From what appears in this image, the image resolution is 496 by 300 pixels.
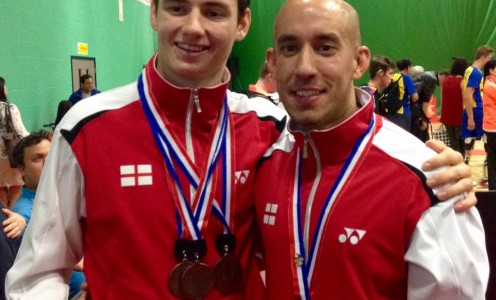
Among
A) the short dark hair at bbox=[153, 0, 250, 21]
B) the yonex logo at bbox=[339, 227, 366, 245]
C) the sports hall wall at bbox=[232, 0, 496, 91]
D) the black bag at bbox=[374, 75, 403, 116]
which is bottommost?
the yonex logo at bbox=[339, 227, 366, 245]

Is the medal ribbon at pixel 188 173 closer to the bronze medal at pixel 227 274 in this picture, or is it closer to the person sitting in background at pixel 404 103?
the bronze medal at pixel 227 274

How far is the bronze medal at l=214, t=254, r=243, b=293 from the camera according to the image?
64.9 inches

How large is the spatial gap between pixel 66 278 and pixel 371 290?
0.87 meters

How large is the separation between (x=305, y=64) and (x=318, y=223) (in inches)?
16.8

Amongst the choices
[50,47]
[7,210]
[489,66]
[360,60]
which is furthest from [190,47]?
[50,47]

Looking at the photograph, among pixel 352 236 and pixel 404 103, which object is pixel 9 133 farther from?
pixel 404 103

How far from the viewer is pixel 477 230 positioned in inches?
59.6

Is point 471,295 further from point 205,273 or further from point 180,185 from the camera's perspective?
point 180,185

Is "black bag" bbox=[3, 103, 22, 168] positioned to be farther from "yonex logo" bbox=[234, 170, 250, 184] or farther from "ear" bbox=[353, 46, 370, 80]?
"ear" bbox=[353, 46, 370, 80]

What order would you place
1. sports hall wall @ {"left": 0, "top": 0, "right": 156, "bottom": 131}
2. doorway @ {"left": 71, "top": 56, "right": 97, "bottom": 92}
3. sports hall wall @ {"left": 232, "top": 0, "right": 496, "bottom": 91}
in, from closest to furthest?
sports hall wall @ {"left": 0, "top": 0, "right": 156, "bottom": 131}, doorway @ {"left": 71, "top": 56, "right": 97, "bottom": 92}, sports hall wall @ {"left": 232, "top": 0, "right": 496, "bottom": 91}

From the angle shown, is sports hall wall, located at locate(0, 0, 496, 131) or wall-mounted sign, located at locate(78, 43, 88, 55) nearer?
sports hall wall, located at locate(0, 0, 496, 131)

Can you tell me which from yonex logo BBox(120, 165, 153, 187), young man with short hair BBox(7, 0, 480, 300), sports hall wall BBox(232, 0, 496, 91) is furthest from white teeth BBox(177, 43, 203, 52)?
sports hall wall BBox(232, 0, 496, 91)

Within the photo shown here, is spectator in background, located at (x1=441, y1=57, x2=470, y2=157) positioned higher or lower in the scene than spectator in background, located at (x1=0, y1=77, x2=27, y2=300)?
higher

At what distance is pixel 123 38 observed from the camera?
12641mm
